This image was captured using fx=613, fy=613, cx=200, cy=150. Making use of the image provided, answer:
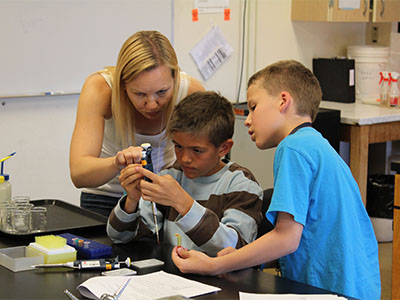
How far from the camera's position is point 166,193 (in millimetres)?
1466

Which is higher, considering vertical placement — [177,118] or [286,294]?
[177,118]

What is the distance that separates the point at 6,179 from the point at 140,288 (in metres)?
0.74

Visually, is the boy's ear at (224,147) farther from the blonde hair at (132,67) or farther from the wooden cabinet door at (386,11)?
the wooden cabinet door at (386,11)

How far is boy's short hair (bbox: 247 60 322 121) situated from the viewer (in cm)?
151

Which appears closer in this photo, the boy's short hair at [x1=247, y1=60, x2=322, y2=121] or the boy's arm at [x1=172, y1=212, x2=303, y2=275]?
the boy's arm at [x1=172, y1=212, x2=303, y2=275]

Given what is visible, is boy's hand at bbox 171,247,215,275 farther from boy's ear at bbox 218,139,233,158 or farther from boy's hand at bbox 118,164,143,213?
boy's ear at bbox 218,139,233,158

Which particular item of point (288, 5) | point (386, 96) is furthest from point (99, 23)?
point (386, 96)

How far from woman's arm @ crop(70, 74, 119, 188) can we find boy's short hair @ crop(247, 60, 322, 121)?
51 centimetres

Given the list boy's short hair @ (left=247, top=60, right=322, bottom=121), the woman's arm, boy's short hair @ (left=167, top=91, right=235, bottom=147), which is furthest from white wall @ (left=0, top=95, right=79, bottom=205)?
boy's short hair @ (left=247, top=60, right=322, bottom=121)

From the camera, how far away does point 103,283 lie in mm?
1243

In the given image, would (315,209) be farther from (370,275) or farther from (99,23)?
(99,23)

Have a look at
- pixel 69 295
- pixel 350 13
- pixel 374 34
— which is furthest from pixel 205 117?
pixel 374 34

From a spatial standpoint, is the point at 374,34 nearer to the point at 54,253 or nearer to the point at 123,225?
the point at 123,225

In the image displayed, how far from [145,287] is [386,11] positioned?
3239mm
